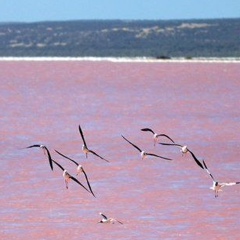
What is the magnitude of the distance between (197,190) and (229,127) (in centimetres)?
1332

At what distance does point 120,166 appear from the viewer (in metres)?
27.8

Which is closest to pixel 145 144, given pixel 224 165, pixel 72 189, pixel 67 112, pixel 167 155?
pixel 167 155

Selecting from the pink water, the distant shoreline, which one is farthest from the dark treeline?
the pink water

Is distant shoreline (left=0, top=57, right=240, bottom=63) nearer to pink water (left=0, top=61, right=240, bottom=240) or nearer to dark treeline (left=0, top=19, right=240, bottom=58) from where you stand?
dark treeline (left=0, top=19, right=240, bottom=58)

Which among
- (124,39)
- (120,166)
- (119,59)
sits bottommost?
(120,166)

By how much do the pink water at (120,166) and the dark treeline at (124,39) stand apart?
2185 inches

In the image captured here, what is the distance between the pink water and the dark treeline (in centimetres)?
5551

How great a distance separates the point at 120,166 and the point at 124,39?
115 m

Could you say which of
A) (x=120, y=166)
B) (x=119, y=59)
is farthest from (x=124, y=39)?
(x=120, y=166)

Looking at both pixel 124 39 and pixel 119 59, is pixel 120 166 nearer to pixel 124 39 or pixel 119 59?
pixel 119 59

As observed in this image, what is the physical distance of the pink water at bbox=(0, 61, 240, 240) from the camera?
20.9 m

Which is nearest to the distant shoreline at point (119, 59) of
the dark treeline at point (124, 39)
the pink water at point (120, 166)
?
the dark treeline at point (124, 39)

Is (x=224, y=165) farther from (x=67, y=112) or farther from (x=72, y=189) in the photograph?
(x=67, y=112)

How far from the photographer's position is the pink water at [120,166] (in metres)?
20.9
